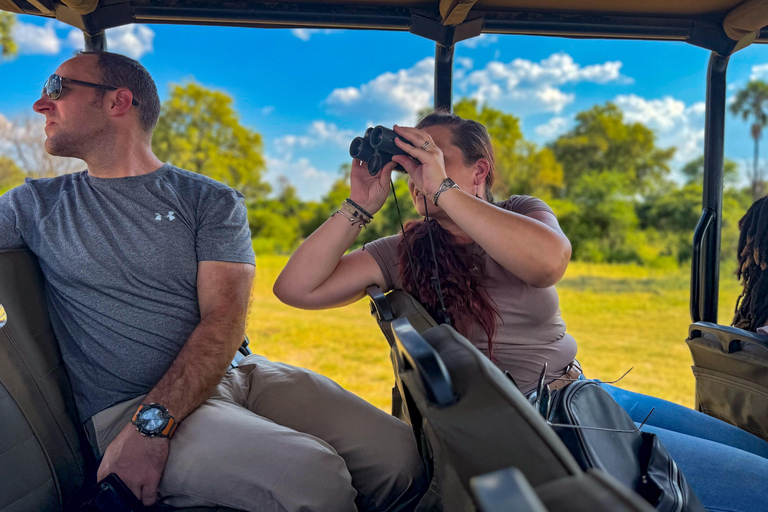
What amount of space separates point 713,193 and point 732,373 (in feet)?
2.39

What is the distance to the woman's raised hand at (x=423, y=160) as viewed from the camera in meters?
1.49

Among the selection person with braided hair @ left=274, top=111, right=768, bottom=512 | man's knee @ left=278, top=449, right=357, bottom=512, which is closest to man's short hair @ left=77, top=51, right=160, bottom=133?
person with braided hair @ left=274, top=111, right=768, bottom=512

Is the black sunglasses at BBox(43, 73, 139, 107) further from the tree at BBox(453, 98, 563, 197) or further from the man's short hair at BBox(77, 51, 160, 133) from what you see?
the tree at BBox(453, 98, 563, 197)

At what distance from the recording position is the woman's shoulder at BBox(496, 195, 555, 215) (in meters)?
1.61

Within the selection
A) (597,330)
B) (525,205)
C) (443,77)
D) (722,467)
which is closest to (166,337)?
(525,205)

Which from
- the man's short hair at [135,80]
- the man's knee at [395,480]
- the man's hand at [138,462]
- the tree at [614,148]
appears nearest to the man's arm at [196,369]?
the man's hand at [138,462]

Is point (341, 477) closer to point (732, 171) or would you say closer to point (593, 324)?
point (593, 324)

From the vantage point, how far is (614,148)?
429 inches

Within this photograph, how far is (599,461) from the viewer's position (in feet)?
3.13

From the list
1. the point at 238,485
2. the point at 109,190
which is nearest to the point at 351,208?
the point at 109,190

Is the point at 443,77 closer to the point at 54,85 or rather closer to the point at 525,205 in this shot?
the point at 525,205

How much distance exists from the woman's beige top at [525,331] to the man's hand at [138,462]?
2.89ft

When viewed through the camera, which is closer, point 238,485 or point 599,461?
point 599,461

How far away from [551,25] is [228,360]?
1.60m
